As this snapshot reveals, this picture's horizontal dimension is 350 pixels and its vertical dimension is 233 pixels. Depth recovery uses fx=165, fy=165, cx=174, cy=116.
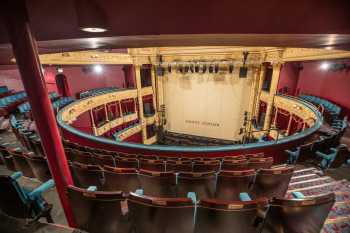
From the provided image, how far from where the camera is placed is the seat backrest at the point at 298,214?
6.52ft

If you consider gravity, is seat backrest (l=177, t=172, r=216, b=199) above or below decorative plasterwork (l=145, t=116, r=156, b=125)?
above

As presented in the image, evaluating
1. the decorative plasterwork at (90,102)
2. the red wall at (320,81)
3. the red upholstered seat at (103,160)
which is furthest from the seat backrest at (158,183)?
the red wall at (320,81)

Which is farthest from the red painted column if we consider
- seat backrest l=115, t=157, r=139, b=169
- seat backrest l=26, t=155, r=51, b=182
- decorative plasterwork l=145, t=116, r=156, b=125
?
decorative plasterwork l=145, t=116, r=156, b=125

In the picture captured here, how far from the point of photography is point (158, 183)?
9.78 feet

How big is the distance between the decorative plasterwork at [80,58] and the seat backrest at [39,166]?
19.1ft

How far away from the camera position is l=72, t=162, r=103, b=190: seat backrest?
3.16 m

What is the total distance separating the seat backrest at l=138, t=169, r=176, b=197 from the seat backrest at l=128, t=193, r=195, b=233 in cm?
81

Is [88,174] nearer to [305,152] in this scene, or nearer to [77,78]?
[305,152]

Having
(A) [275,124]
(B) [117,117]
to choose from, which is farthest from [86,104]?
(A) [275,124]

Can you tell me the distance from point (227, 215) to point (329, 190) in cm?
322

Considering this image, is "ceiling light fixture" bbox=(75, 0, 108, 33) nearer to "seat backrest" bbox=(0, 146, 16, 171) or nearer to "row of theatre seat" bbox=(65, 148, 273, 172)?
"row of theatre seat" bbox=(65, 148, 273, 172)

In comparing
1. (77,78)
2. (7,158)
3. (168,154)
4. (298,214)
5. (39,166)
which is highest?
(77,78)

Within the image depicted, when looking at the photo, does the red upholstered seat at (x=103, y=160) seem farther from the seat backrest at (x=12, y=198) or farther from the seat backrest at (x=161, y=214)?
the seat backrest at (x=161, y=214)

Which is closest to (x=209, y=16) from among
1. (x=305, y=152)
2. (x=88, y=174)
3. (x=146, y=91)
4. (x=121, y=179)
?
(x=121, y=179)
